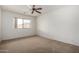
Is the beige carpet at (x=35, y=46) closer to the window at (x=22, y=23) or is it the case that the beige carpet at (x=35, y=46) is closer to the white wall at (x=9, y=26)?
the white wall at (x=9, y=26)

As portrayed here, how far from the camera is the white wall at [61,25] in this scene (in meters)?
1.48

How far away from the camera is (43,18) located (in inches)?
65.7

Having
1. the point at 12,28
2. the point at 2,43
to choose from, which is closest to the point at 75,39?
the point at 12,28

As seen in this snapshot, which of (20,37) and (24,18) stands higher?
(24,18)

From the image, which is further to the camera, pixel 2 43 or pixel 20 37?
pixel 20 37

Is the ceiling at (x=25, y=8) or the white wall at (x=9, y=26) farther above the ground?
the ceiling at (x=25, y=8)

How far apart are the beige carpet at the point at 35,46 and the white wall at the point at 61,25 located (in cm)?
13

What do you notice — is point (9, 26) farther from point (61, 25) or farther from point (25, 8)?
point (61, 25)

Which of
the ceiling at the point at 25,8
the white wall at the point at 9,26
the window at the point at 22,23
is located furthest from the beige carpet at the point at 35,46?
the ceiling at the point at 25,8

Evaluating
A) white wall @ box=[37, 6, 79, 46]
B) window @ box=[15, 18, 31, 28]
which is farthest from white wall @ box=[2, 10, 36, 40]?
white wall @ box=[37, 6, 79, 46]

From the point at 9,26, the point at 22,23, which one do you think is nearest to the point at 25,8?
the point at 22,23
